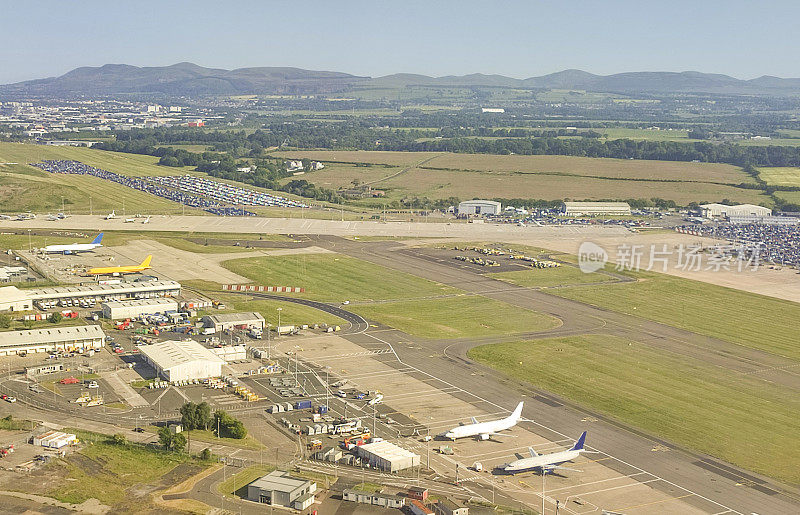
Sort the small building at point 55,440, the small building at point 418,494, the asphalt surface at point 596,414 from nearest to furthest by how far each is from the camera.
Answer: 1. the small building at point 418,494
2. the asphalt surface at point 596,414
3. the small building at point 55,440

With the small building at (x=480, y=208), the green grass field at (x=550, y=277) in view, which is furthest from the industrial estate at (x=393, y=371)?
the small building at (x=480, y=208)

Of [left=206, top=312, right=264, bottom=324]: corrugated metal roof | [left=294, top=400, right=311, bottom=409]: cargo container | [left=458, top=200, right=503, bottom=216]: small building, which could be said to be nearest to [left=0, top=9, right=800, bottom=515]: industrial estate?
[left=206, top=312, right=264, bottom=324]: corrugated metal roof

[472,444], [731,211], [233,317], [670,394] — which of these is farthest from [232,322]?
[731,211]

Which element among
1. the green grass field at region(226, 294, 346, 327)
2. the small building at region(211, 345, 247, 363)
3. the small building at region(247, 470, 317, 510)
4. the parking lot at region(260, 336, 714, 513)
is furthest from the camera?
the green grass field at region(226, 294, 346, 327)

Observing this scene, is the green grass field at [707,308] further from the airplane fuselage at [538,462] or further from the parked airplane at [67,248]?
the parked airplane at [67,248]

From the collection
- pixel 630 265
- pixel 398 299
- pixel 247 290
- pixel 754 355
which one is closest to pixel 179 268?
pixel 247 290

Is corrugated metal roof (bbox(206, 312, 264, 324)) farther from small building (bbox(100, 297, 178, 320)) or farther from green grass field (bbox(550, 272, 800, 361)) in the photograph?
green grass field (bbox(550, 272, 800, 361))
